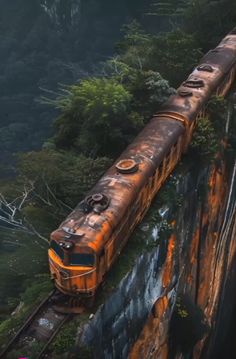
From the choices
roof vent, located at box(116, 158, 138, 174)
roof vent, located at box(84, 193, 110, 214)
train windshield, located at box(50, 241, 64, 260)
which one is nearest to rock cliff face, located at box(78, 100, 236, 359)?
train windshield, located at box(50, 241, 64, 260)

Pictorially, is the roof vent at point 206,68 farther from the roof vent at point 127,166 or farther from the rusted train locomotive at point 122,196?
the roof vent at point 127,166

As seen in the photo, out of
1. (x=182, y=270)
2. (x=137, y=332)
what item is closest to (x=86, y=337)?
(x=137, y=332)

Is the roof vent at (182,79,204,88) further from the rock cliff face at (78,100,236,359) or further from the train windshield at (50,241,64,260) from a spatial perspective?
the train windshield at (50,241,64,260)

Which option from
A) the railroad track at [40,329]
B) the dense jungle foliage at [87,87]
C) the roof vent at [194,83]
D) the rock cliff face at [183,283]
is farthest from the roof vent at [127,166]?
the roof vent at [194,83]

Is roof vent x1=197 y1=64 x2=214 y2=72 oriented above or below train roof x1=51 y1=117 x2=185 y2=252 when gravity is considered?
above

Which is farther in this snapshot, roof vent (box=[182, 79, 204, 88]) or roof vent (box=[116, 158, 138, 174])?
roof vent (box=[182, 79, 204, 88])

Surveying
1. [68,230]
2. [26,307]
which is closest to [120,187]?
[68,230]
